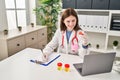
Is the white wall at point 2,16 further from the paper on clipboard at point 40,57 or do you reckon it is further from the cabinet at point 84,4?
the cabinet at point 84,4

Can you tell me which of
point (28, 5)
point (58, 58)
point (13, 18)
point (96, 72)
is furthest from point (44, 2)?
point (96, 72)

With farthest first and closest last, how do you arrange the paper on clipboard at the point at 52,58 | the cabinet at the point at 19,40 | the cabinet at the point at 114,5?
the cabinet at the point at 114,5, the cabinet at the point at 19,40, the paper on clipboard at the point at 52,58

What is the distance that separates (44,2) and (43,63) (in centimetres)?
189

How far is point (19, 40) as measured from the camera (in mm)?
1911

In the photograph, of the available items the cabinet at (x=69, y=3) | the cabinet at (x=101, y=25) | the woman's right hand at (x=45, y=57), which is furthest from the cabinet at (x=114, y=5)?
the woman's right hand at (x=45, y=57)

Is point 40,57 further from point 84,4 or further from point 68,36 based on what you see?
point 84,4

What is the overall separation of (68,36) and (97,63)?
2.35 feet

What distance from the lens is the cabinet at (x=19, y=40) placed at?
5.63 feet

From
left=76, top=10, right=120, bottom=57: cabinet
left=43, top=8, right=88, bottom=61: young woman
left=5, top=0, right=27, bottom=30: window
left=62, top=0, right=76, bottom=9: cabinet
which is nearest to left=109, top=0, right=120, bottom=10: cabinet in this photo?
left=76, top=10, right=120, bottom=57: cabinet

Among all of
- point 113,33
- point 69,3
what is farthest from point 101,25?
point 69,3

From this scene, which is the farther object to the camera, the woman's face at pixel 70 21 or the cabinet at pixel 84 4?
the cabinet at pixel 84 4

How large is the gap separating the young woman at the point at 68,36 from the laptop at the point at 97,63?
514mm

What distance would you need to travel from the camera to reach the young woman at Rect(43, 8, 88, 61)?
1.63 metres

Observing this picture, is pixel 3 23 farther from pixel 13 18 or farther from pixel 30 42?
pixel 30 42
